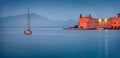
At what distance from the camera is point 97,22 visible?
19.5ft

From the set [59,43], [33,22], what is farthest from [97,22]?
[33,22]

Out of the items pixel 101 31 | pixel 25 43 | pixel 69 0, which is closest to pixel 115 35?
pixel 101 31

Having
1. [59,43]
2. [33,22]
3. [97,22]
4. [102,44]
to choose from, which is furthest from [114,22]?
[33,22]

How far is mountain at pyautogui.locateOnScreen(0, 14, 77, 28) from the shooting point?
19.4ft

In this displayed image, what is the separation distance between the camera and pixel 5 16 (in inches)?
233

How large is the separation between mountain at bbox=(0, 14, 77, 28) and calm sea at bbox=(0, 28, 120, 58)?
76 millimetres

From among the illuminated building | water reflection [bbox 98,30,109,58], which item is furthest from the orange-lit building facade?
water reflection [bbox 98,30,109,58]

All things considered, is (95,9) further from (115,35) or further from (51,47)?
(51,47)

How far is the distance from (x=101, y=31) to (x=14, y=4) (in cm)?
135

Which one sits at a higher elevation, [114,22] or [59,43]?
[114,22]

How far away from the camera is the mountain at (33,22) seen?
592 cm

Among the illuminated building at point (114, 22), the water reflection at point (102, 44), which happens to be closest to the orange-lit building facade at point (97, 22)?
the illuminated building at point (114, 22)

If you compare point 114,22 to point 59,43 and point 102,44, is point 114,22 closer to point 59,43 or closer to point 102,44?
point 102,44

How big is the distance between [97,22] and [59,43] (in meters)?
0.64
